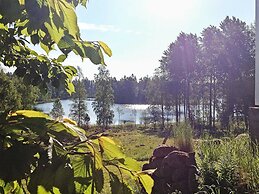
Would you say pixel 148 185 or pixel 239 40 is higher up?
pixel 239 40

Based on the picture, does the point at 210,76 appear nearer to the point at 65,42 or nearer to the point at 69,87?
the point at 69,87

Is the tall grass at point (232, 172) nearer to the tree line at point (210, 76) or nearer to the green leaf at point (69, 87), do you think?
the green leaf at point (69, 87)

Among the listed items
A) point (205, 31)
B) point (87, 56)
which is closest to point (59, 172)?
point (87, 56)

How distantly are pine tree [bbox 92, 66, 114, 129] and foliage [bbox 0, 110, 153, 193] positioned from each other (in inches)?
1293

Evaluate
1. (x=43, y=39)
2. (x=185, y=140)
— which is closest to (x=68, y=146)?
(x=43, y=39)

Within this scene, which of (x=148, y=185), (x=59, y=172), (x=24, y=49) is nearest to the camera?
(x=59, y=172)

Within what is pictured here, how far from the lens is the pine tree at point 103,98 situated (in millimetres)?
34625

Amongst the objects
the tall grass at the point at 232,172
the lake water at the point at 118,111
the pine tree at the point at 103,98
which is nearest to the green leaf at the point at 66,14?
the tall grass at the point at 232,172

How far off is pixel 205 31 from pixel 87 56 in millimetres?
31104

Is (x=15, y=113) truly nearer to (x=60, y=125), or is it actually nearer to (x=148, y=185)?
(x=60, y=125)

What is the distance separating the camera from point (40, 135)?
2.02 feet

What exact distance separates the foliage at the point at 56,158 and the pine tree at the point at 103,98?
3283cm

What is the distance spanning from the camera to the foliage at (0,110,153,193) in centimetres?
57

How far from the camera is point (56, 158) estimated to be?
584 millimetres
